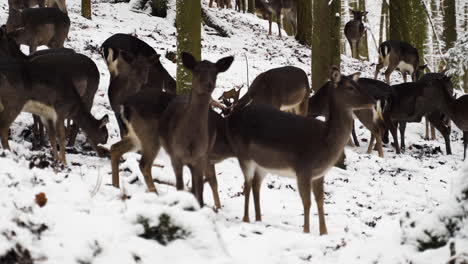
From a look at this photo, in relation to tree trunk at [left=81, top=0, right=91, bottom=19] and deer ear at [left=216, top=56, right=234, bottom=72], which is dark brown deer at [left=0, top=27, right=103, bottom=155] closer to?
deer ear at [left=216, top=56, right=234, bottom=72]

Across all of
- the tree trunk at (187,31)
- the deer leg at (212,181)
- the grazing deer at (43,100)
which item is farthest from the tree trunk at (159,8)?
the deer leg at (212,181)

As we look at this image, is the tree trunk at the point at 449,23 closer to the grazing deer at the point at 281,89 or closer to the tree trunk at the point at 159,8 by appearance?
the tree trunk at the point at 159,8

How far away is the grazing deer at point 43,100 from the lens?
860cm

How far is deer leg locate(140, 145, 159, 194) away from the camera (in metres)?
7.61

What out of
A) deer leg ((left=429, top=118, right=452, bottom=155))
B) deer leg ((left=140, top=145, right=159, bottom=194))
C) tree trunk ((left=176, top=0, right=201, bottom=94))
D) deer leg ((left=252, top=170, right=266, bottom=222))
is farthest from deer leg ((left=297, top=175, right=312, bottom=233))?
deer leg ((left=429, top=118, right=452, bottom=155))

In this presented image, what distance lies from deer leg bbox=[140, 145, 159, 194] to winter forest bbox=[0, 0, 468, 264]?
0.02 metres

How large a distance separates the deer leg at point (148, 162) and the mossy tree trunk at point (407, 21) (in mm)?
14773

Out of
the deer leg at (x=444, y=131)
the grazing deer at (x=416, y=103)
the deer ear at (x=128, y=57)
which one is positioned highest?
the deer ear at (x=128, y=57)

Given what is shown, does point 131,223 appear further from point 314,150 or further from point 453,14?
point 453,14

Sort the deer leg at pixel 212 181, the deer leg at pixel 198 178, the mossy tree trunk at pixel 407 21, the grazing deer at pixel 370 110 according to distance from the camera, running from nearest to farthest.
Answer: the deer leg at pixel 198 178, the deer leg at pixel 212 181, the grazing deer at pixel 370 110, the mossy tree trunk at pixel 407 21

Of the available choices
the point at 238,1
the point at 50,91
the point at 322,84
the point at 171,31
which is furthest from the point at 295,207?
the point at 238,1

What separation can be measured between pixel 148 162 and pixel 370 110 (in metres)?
7.21

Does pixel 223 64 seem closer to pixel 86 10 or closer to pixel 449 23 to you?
pixel 86 10

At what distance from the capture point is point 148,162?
7625 mm
